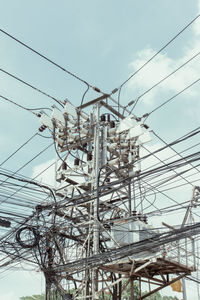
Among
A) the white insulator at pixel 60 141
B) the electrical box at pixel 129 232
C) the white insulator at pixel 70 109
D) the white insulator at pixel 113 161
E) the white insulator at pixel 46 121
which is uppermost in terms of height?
the white insulator at pixel 70 109

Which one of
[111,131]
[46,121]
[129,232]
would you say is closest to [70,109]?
[46,121]

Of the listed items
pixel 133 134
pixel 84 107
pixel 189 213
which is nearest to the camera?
pixel 189 213

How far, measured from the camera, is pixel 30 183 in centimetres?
1075

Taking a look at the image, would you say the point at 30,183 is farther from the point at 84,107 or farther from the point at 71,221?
the point at 84,107

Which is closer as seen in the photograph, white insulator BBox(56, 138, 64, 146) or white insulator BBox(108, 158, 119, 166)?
white insulator BBox(108, 158, 119, 166)

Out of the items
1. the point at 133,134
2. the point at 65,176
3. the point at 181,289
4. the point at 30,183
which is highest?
the point at 133,134

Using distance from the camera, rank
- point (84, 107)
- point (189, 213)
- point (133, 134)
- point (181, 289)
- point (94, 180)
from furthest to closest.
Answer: point (181, 289) → point (84, 107) → point (133, 134) → point (94, 180) → point (189, 213)

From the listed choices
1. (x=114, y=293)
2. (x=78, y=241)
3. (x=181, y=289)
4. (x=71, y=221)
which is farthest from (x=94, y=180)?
(x=181, y=289)

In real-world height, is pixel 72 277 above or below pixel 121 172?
below

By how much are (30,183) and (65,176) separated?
2.63 metres

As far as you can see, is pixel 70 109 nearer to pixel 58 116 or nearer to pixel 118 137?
pixel 58 116

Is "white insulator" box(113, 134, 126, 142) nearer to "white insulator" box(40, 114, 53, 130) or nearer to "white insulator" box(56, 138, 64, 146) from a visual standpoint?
"white insulator" box(56, 138, 64, 146)

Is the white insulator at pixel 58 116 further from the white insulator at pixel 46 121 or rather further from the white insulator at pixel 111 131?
the white insulator at pixel 111 131

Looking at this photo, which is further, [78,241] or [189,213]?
[78,241]
